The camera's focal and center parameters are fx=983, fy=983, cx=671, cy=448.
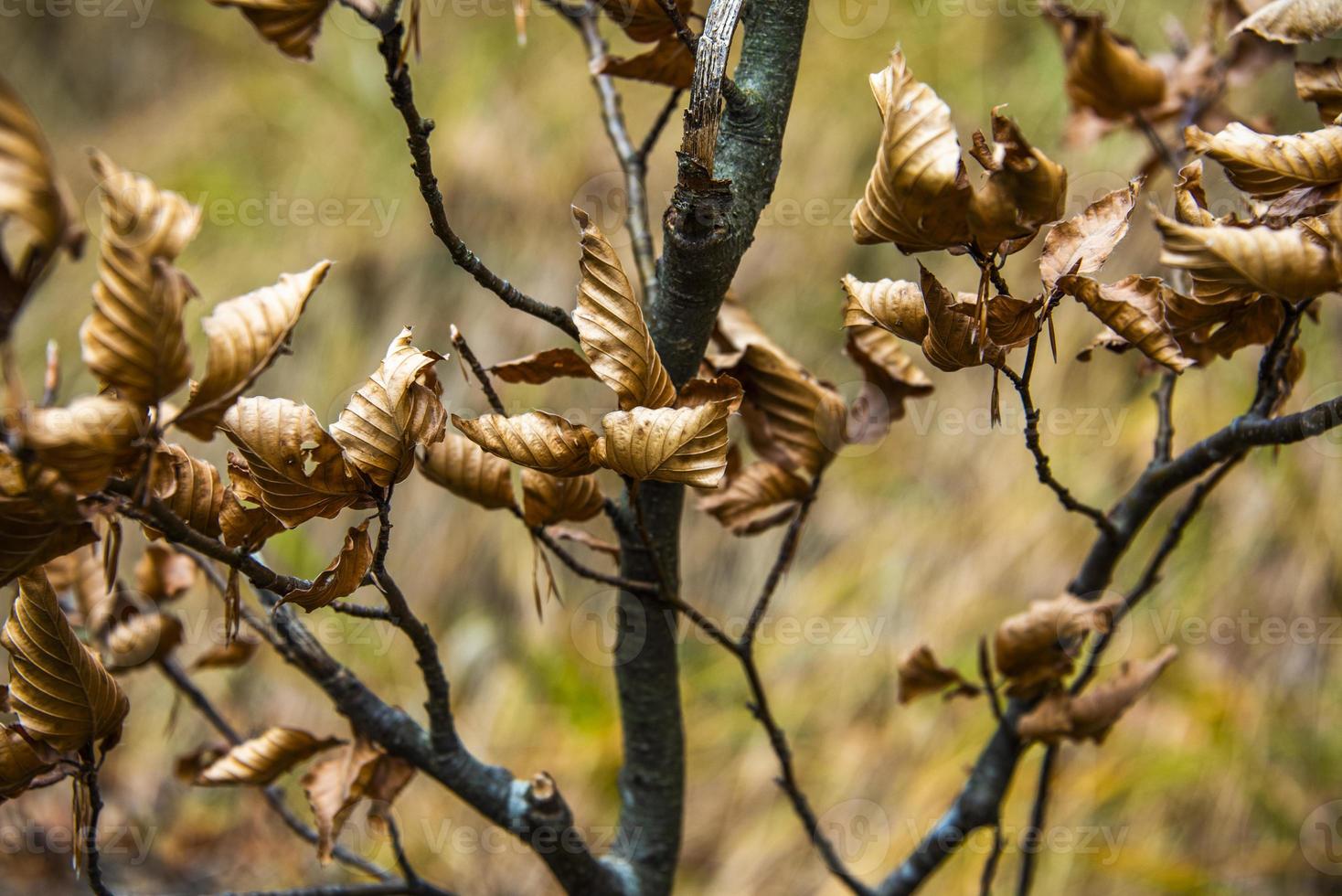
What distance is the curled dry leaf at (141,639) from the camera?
67 cm

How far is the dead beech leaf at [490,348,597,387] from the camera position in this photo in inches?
19.6

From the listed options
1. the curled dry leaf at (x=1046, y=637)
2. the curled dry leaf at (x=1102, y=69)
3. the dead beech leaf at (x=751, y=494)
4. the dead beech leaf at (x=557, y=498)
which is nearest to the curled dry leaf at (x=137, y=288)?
the dead beech leaf at (x=557, y=498)

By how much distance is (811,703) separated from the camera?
6.22ft

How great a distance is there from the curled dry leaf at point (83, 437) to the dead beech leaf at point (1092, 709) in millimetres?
561

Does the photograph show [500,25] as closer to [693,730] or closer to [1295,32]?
[693,730]

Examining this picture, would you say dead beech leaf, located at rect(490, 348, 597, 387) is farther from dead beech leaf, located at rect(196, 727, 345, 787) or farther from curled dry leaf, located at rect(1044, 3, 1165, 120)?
curled dry leaf, located at rect(1044, 3, 1165, 120)

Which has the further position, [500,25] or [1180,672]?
[500,25]

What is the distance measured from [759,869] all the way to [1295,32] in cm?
153

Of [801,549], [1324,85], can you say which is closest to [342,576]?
[1324,85]

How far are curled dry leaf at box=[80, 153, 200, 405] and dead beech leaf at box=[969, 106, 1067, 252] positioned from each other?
0.89 feet

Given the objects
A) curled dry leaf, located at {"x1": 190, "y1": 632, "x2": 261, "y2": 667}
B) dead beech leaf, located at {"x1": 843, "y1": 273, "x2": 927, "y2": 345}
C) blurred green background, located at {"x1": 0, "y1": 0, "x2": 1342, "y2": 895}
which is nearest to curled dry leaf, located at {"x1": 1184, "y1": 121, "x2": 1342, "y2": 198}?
dead beech leaf, located at {"x1": 843, "y1": 273, "x2": 927, "y2": 345}

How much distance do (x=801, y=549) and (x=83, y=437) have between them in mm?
1937

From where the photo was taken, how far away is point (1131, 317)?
428mm

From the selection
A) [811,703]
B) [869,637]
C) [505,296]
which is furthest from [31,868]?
[505,296]
